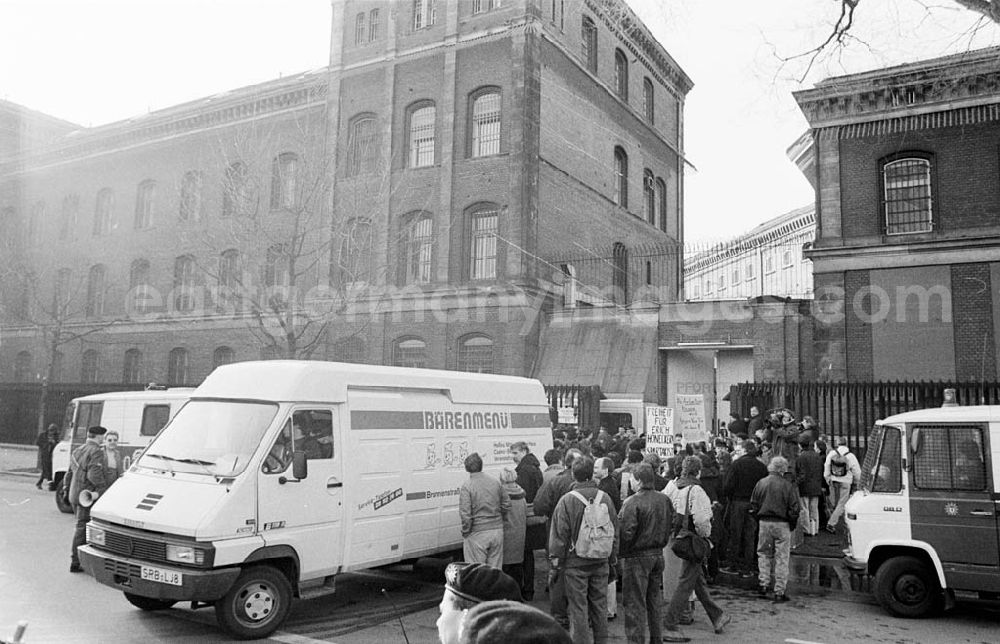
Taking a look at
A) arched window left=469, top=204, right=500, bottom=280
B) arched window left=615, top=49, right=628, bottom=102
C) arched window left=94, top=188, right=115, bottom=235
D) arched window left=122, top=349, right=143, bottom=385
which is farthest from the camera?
Answer: arched window left=94, top=188, right=115, bottom=235

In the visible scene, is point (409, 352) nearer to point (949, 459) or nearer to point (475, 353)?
point (475, 353)

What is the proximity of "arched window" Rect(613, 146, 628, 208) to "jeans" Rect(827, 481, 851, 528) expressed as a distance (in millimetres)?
17785

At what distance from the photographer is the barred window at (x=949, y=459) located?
8492 mm

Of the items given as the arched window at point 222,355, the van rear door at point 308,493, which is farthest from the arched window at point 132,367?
the van rear door at point 308,493

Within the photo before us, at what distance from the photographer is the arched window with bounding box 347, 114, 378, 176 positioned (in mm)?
27141

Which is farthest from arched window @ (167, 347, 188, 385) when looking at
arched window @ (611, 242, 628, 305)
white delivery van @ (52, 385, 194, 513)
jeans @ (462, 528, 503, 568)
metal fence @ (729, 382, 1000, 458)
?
jeans @ (462, 528, 503, 568)

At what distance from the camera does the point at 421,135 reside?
26594mm

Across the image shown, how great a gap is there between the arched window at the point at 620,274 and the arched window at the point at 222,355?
15.0 meters

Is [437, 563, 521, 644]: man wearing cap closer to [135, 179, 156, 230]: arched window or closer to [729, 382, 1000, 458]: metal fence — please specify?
[729, 382, 1000, 458]: metal fence

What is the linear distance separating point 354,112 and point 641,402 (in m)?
14.4

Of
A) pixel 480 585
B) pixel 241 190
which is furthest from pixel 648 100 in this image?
pixel 480 585

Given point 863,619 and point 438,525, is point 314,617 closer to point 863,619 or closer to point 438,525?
point 438,525

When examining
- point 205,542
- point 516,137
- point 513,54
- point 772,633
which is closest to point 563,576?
point 772,633

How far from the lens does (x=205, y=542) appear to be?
7.18 metres
